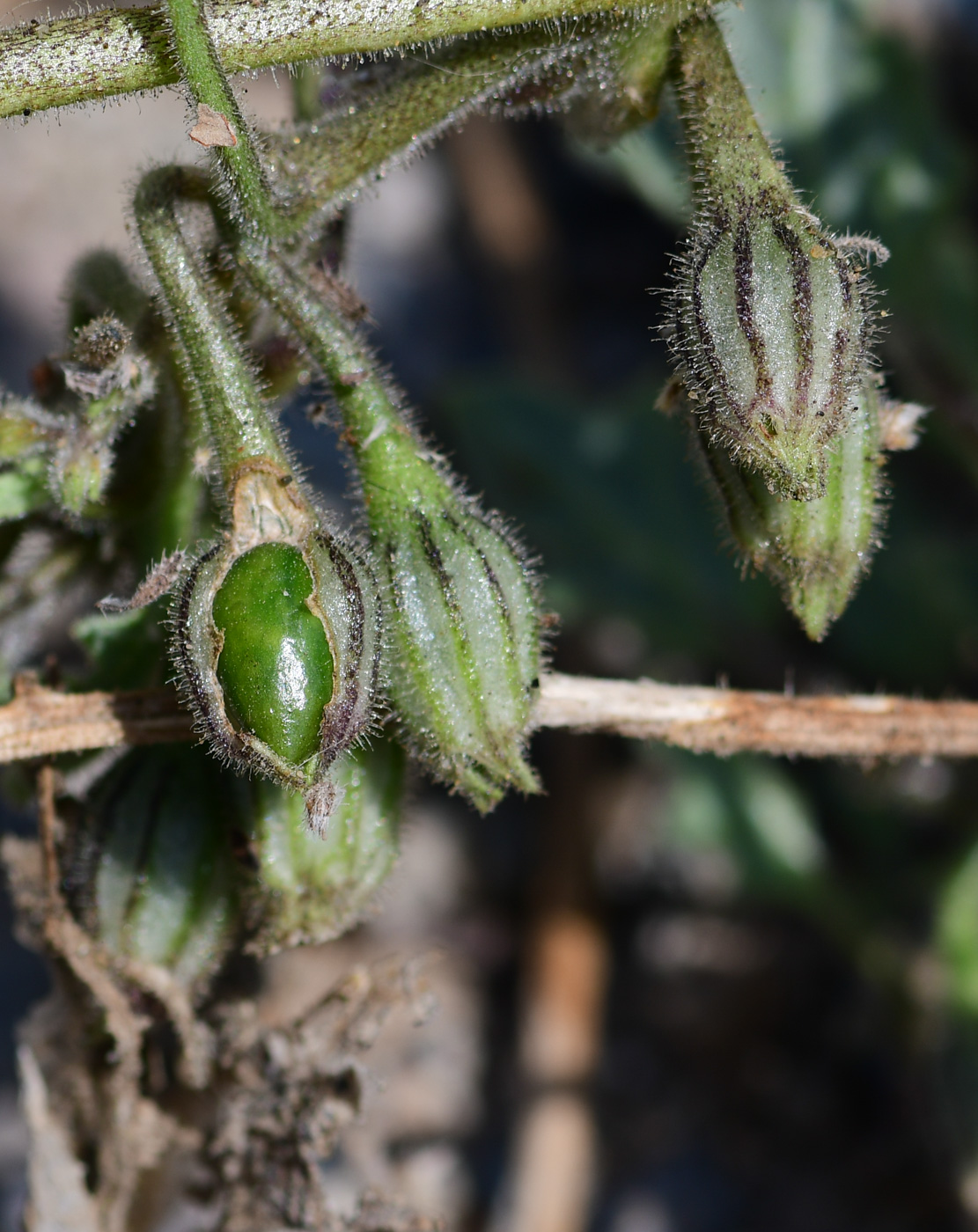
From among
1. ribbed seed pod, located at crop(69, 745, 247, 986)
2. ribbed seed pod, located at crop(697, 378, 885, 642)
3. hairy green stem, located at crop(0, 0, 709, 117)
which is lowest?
ribbed seed pod, located at crop(69, 745, 247, 986)

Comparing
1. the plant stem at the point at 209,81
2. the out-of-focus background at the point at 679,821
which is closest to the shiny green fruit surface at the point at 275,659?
the plant stem at the point at 209,81

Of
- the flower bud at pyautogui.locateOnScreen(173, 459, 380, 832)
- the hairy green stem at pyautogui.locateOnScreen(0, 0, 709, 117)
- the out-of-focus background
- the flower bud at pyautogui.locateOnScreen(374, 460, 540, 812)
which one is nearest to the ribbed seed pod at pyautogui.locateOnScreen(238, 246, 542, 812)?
the flower bud at pyautogui.locateOnScreen(374, 460, 540, 812)

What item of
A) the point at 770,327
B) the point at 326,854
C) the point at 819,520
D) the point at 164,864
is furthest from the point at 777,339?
the point at 164,864

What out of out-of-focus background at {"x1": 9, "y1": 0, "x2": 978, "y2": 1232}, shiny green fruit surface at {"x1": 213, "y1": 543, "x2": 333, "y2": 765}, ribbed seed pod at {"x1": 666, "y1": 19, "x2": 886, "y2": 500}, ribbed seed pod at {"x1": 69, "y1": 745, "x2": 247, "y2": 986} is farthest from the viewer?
out-of-focus background at {"x1": 9, "y1": 0, "x2": 978, "y2": 1232}

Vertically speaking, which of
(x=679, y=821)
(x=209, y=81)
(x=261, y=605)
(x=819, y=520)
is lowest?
(x=679, y=821)

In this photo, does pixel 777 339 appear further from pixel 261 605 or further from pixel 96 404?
pixel 96 404

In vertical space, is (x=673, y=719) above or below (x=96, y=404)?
below

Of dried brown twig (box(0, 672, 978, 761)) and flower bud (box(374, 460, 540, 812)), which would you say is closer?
flower bud (box(374, 460, 540, 812))

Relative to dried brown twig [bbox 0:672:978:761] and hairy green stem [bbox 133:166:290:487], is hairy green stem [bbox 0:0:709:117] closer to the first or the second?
hairy green stem [bbox 133:166:290:487]
